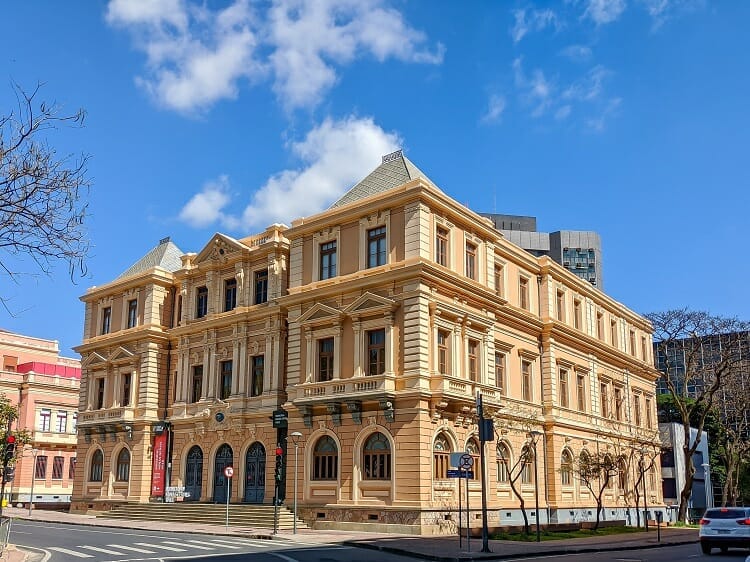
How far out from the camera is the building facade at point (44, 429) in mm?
61500

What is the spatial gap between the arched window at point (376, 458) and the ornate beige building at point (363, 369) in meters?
0.06

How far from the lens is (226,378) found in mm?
42812

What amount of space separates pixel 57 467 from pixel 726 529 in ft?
177

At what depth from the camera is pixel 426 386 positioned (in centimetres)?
3269

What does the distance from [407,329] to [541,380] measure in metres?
12.9

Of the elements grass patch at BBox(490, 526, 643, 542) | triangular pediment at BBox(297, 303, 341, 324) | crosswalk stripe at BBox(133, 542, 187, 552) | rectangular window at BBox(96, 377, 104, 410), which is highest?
triangular pediment at BBox(297, 303, 341, 324)

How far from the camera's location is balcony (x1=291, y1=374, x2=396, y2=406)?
3309 centimetres

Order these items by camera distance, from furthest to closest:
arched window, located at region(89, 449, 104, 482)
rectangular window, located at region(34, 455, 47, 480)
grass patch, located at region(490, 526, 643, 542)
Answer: rectangular window, located at region(34, 455, 47, 480) → arched window, located at region(89, 449, 104, 482) → grass patch, located at region(490, 526, 643, 542)

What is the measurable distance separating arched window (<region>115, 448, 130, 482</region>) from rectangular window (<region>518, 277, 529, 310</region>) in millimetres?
23949

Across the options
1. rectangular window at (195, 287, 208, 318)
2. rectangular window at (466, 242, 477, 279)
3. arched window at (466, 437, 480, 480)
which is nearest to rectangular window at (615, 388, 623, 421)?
arched window at (466, 437, 480, 480)

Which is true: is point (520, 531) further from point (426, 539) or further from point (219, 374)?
point (219, 374)

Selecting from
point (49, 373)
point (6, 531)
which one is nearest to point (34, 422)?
point (49, 373)

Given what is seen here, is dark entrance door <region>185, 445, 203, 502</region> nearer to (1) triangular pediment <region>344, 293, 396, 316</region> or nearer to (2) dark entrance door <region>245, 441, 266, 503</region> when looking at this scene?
(2) dark entrance door <region>245, 441, 266, 503</region>

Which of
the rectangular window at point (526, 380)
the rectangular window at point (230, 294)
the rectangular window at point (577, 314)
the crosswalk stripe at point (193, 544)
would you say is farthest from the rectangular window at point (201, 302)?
the rectangular window at point (577, 314)
